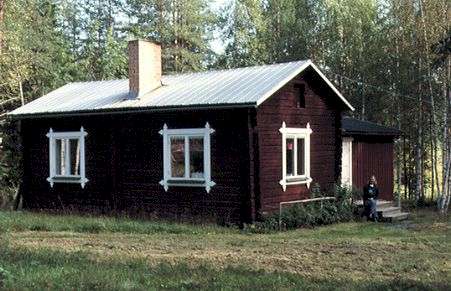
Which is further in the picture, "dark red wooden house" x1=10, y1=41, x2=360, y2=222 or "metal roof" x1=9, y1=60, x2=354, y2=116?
"dark red wooden house" x1=10, y1=41, x2=360, y2=222

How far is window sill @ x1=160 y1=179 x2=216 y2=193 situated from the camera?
59.7 ft

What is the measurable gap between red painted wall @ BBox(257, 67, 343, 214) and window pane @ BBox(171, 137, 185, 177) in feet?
8.08

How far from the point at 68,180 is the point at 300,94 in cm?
808

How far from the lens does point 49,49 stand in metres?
31.9

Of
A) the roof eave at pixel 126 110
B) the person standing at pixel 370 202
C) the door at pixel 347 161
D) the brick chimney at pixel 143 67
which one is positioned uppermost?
the brick chimney at pixel 143 67

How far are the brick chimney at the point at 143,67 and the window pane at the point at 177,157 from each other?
2.26m

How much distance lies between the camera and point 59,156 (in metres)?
21.6

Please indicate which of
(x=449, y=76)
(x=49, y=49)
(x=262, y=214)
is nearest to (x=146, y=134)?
(x=262, y=214)

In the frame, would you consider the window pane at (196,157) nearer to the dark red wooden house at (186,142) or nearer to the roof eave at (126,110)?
the dark red wooden house at (186,142)

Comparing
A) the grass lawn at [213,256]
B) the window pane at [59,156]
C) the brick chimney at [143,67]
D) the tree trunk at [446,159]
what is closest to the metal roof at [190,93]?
the brick chimney at [143,67]

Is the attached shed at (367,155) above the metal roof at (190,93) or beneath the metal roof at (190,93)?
beneath

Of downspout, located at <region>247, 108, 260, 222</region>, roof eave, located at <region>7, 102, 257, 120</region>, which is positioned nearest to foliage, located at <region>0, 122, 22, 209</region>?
roof eave, located at <region>7, 102, 257, 120</region>

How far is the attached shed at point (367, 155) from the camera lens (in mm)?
23922

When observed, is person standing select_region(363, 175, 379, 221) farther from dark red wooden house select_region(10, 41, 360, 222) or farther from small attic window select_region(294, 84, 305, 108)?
small attic window select_region(294, 84, 305, 108)
